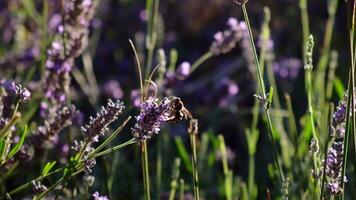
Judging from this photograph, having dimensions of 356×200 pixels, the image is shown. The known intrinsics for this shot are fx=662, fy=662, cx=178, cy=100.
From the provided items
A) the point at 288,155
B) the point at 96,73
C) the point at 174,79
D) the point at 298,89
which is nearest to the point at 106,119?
the point at 174,79

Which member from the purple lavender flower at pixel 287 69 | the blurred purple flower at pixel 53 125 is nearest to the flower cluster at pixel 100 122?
the blurred purple flower at pixel 53 125

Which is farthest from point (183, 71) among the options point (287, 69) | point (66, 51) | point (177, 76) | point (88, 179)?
point (287, 69)

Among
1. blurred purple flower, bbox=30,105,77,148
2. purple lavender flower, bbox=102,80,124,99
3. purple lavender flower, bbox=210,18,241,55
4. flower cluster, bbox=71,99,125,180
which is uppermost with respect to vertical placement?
purple lavender flower, bbox=102,80,124,99

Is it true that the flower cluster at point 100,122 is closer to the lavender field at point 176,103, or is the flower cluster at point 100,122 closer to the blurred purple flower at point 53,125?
the lavender field at point 176,103

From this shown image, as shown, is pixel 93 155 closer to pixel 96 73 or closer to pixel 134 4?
pixel 96 73

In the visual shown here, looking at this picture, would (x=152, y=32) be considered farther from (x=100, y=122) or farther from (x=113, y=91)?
(x=113, y=91)

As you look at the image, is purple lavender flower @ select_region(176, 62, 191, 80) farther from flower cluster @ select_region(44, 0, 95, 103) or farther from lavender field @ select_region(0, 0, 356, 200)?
flower cluster @ select_region(44, 0, 95, 103)

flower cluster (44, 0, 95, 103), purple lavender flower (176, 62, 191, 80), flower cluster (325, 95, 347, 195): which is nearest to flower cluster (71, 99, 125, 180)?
flower cluster (325, 95, 347, 195)

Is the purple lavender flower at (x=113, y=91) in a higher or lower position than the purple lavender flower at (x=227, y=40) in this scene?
higher

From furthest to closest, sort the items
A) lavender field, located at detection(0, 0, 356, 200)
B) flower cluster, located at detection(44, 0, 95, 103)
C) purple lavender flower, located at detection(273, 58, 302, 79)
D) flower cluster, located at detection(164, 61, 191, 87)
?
purple lavender flower, located at detection(273, 58, 302, 79) → flower cluster, located at detection(164, 61, 191, 87) → flower cluster, located at detection(44, 0, 95, 103) → lavender field, located at detection(0, 0, 356, 200)
